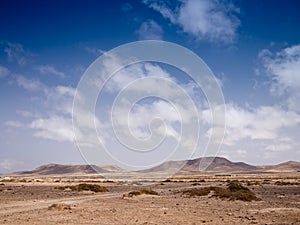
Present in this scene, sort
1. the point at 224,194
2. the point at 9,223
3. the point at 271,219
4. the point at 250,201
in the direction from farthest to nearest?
the point at 224,194, the point at 250,201, the point at 271,219, the point at 9,223

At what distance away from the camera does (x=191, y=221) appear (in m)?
18.8

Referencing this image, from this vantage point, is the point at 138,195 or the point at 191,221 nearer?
the point at 191,221

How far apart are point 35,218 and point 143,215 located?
597 centimetres

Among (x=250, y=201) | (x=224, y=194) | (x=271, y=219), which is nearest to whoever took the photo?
(x=271, y=219)

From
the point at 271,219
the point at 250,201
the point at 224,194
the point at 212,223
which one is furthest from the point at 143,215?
the point at 224,194

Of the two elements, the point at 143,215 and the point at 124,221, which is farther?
the point at 143,215

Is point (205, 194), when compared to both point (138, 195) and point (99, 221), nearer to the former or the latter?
point (138, 195)

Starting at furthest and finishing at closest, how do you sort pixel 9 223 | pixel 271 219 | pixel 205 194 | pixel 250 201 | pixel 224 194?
pixel 205 194, pixel 224 194, pixel 250 201, pixel 271 219, pixel 9 223

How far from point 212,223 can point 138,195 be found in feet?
67.4

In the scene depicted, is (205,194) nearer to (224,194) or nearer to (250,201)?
(224,194)

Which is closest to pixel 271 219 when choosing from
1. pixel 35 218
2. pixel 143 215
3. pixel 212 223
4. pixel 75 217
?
pixel 212 223

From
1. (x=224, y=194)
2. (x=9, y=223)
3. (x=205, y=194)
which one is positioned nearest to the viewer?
(x=9, y=223)

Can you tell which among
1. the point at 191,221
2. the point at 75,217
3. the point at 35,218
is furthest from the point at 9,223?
the point at 191,221

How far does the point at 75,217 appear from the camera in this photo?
20.3m
